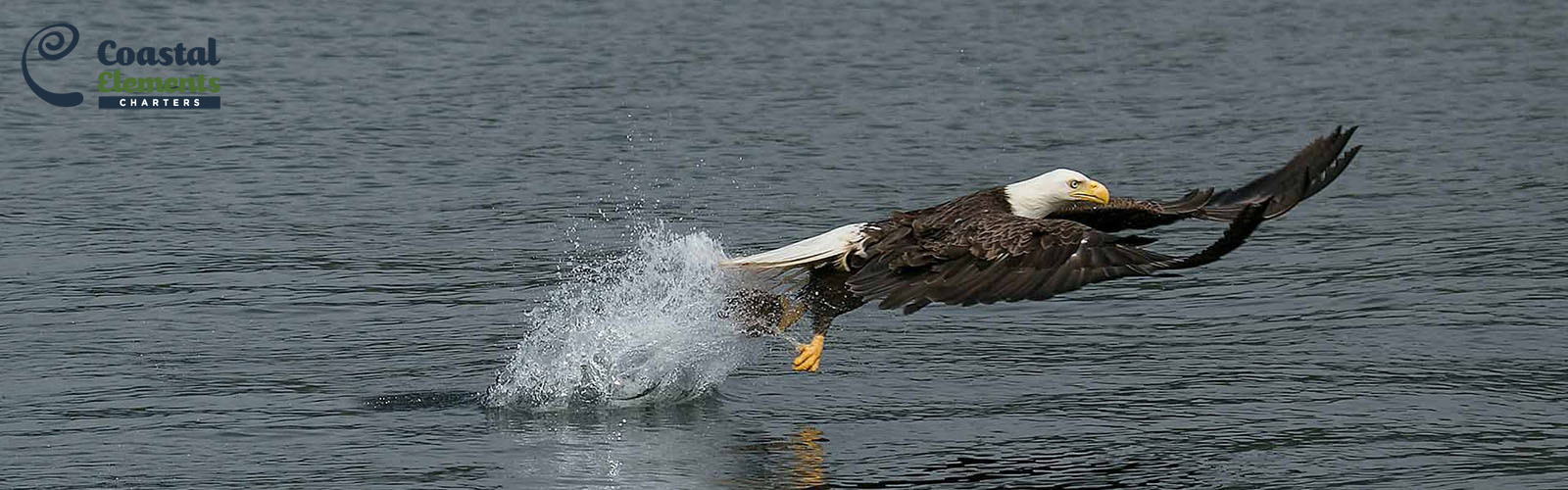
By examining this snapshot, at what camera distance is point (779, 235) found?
11.9 m

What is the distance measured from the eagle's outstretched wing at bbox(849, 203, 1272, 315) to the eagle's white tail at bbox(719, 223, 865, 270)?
408mm

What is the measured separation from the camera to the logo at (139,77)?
16.7 m

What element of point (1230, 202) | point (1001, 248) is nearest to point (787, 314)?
point (1001, 248)

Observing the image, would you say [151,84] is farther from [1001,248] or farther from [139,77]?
[1001,248]

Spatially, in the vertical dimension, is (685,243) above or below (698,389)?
above

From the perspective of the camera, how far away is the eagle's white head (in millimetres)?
8219

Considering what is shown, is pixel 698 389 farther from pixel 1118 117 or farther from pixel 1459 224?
pixel 1118 117

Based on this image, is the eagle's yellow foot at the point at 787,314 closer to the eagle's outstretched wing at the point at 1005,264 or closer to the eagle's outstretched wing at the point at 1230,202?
the eagle's outstretched wing at the point at 1005,264

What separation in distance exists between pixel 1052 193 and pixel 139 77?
1097cm

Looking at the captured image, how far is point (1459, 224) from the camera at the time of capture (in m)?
12.0

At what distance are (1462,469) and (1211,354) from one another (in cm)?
189

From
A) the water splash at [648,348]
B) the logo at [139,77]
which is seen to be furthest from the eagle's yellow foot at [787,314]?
the logo at [139,77]

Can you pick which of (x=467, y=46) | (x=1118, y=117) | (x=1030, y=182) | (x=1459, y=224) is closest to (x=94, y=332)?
(x=1030, y=182)

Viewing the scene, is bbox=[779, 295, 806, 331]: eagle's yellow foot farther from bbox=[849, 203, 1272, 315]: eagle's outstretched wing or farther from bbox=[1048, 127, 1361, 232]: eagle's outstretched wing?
bbox=[1048, 127, 1361, 232]: eagle's outstretched wing
